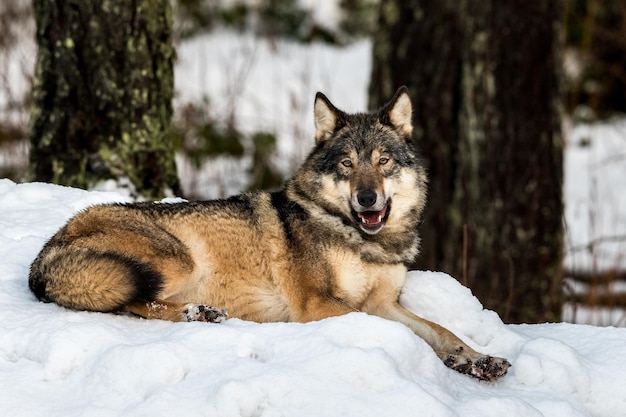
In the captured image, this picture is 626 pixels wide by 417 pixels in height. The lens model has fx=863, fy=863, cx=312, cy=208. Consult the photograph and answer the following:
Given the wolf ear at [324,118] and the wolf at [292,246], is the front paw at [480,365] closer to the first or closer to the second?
the wolf at [292,246]

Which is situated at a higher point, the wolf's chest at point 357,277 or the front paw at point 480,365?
the wolf's chest at point 357,277

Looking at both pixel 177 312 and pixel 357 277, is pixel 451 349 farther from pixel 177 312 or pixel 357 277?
pixel 177 312

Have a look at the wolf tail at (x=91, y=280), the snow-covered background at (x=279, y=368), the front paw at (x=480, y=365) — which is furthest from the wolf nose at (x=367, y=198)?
the wolf tail at (x=91, y=280)

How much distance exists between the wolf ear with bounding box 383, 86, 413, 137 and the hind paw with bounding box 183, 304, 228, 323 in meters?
1.62

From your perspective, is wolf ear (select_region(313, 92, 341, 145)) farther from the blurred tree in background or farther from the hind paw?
the blurred tree in background

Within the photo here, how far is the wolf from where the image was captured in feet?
13.4

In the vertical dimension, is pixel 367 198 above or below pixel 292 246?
above

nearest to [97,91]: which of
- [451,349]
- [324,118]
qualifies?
[324,118]

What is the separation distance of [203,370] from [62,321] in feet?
2.41

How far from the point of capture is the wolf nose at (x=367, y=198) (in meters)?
4.58

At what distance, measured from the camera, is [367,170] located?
472cm

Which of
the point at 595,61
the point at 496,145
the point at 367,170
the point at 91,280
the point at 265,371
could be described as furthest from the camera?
the point at 595,61

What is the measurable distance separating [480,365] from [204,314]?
132 cm

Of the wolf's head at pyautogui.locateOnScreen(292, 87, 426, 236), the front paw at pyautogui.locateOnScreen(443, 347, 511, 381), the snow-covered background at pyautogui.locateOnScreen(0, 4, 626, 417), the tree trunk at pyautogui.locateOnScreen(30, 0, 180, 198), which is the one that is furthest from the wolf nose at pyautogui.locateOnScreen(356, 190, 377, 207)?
the tree trunk at pyautogui.locateOnScreen(30, 0, 180, 198)
